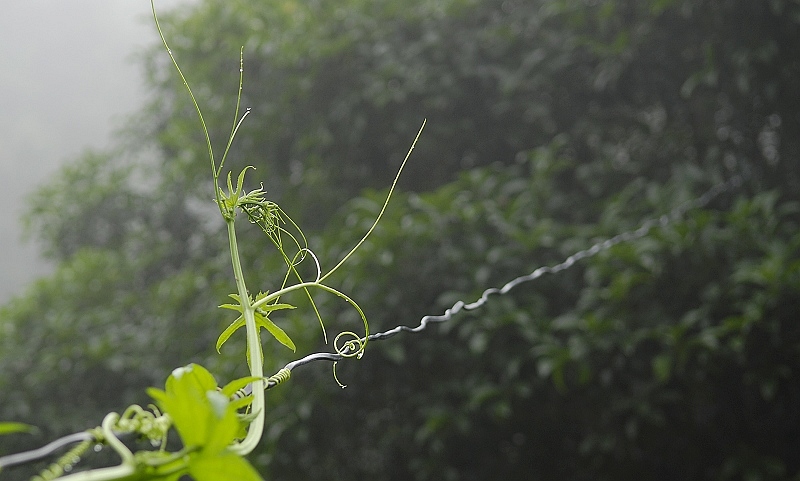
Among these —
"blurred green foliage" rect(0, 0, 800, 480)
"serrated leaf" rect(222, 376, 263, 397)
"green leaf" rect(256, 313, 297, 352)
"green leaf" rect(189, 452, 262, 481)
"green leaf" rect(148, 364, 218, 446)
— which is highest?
"blurred green foliage" rect(0, 0, 800, 480)

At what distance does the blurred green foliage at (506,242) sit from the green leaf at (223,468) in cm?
135

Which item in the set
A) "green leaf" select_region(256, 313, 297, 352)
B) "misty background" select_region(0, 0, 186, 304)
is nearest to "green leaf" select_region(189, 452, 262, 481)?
"green leaf" select_region(256, 313, 297, 352)

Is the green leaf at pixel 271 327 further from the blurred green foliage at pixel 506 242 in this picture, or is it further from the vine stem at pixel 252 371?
the blurred green foliage at pixel 506 242

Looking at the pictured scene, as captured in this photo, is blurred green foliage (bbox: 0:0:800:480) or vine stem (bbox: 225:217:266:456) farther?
blurred green foliage (bbox: 0:0:800:480)

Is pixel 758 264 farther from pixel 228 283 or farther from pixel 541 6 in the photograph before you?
pixel 228 283

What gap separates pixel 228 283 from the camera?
7.55 ft

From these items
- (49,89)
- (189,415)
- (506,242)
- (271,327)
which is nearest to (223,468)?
(189,415)

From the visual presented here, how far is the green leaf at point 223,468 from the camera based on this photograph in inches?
12.1

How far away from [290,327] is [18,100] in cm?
624

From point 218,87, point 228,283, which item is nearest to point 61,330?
point 228,283

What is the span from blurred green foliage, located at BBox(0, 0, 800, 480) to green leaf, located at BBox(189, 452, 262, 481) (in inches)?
53.2

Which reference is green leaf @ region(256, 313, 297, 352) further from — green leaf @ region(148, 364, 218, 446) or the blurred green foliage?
the blurred green foliage

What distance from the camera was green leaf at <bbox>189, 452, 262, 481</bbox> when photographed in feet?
1.01

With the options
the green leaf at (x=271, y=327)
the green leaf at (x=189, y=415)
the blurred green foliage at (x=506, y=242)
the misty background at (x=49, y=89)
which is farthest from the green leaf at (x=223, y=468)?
the misty background at (x=49, y=89)
